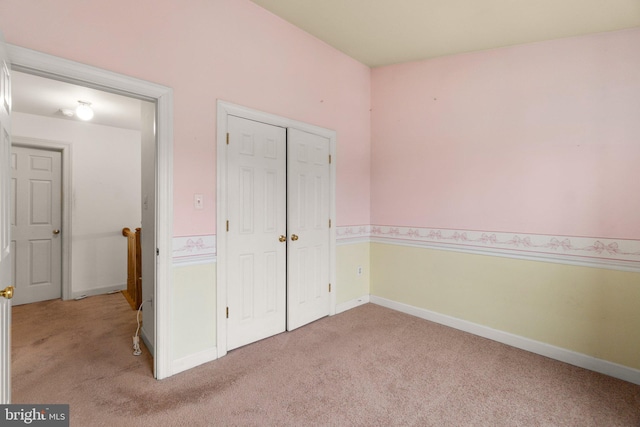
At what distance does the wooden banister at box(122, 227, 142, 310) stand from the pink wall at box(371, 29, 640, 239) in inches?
120

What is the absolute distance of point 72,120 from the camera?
409 cm

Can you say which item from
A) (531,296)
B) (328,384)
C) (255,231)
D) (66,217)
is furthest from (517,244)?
(66,217)

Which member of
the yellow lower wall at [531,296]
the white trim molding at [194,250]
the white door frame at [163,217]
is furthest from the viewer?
the yellow lower wall at [531,296]

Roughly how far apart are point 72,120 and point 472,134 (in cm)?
501

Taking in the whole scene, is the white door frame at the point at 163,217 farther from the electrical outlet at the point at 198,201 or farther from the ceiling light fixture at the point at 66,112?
the ceiling light fixture at the point at 66,112

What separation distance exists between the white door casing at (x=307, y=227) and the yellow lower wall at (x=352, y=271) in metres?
0.21

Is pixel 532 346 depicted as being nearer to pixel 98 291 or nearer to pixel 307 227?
pixel 307 227

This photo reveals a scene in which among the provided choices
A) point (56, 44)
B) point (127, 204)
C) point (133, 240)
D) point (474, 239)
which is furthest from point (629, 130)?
point (127, 204)

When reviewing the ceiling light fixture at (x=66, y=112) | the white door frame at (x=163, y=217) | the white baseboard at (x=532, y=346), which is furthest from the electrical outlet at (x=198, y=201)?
the ceiling light fixture at (x=66, y=112)

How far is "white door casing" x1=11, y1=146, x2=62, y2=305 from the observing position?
3.81 m

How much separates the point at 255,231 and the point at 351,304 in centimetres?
160

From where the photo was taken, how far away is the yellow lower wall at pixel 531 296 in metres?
2.30

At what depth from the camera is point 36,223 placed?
3941 millimetres

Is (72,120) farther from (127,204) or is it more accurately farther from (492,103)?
(492,103)
